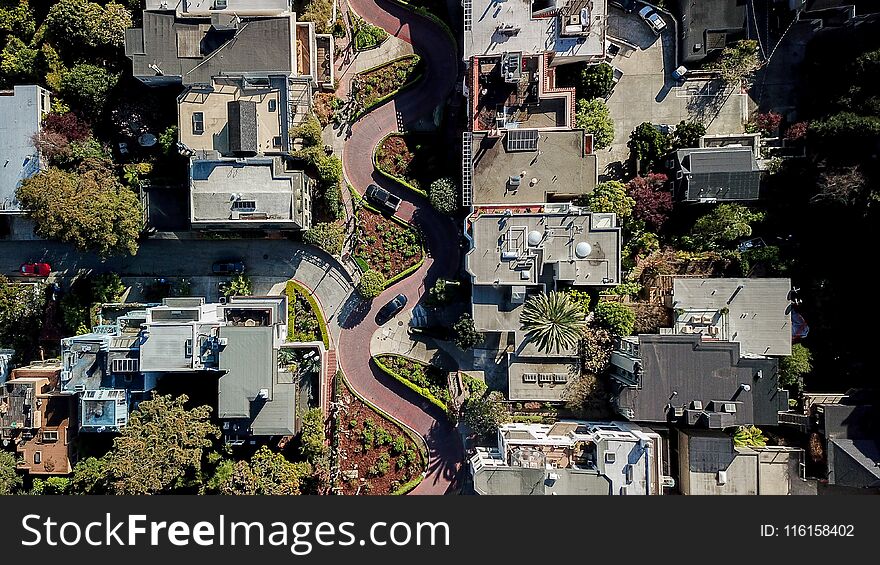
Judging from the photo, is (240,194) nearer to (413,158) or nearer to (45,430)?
(413,158)

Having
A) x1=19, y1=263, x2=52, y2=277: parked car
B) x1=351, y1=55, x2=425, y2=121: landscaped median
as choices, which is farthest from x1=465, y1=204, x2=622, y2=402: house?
x1=19, y1=263, x2=52, y2=277: parked car

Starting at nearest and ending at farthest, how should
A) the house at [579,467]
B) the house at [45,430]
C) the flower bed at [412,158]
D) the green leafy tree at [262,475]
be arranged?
the house at [579,467] < the green leafy tree at [262,475] < the house at [45,430] < the flower bed at [412,158]

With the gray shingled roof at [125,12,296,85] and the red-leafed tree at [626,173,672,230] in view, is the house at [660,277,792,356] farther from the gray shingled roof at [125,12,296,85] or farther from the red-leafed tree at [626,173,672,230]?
the gray shingled roof at [125,12,296,85]

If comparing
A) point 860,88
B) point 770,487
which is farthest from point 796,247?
point 770,487

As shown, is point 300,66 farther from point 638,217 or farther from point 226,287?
point 638,217

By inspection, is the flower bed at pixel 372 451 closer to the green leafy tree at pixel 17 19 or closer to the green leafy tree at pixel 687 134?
the green leafy tree at pixel 687 134

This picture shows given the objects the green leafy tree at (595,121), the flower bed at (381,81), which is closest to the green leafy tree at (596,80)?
the green leafy tree at (595,121)
